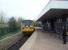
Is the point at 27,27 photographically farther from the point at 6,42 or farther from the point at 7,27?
the point at 6,42

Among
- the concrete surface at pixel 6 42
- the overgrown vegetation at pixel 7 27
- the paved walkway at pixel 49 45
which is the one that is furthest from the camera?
the overgrown vegetation at pixel 7 27

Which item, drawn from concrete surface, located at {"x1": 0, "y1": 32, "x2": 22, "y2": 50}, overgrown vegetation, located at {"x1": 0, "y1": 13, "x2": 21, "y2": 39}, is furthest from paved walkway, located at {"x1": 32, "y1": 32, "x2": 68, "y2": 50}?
overgrown vegetation, located at {"x1": 0, "y1": 13, "x2": 21, "y2": 39}

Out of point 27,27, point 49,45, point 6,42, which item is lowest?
point 6,42

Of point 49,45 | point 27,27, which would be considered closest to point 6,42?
point 49,45

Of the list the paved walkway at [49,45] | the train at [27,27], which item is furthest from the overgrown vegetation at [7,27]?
the paved walkway at [49,45]

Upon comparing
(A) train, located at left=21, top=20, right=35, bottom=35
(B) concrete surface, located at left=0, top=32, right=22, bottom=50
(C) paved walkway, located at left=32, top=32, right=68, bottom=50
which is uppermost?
(A) train, located at left=21, top=20, right=35, bottom=35

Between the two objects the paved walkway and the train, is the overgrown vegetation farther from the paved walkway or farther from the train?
the paved walkway

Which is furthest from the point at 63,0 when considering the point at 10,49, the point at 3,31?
the point at 3,31

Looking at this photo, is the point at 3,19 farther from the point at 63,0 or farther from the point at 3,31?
the point at 63,0

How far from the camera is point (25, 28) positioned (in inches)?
1689

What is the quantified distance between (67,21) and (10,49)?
911 cm

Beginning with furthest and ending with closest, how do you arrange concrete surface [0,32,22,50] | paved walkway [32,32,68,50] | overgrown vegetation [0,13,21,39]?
Answer: overgrown vegetation [0,13,21,39]
concrete surface [0,32,22,50]
paved walkway [32,32,68,50]

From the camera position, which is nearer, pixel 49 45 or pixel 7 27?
pixel 49 45

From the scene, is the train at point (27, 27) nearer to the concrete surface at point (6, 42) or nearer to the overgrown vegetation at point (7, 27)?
the overgrown vegetation at point (7, 27)
